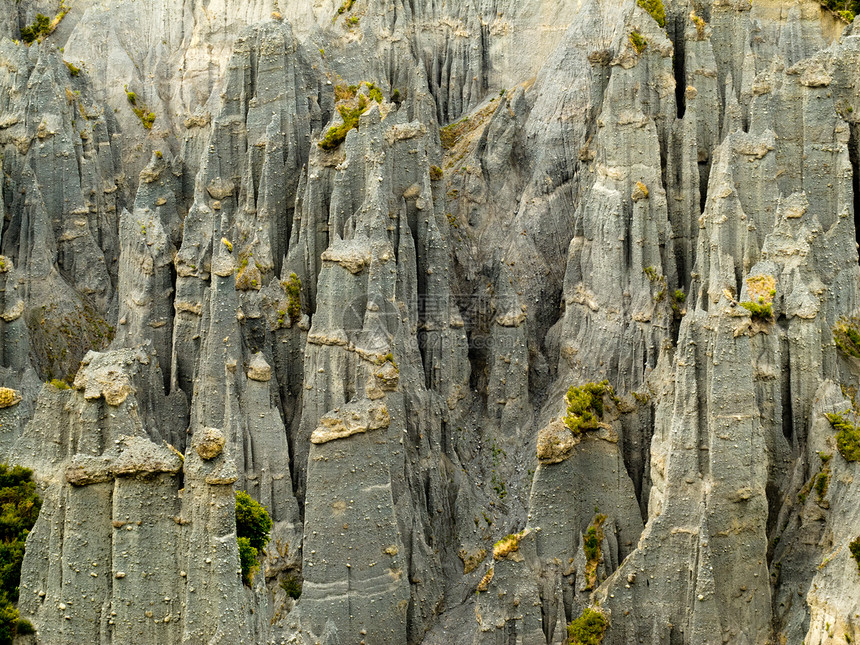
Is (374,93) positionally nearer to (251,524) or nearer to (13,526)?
(251,524)

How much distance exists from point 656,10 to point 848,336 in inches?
837

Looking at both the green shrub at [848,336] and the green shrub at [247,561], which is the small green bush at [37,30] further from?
the green shrub at [247,561]

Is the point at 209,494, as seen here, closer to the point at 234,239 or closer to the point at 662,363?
the point at 662,363

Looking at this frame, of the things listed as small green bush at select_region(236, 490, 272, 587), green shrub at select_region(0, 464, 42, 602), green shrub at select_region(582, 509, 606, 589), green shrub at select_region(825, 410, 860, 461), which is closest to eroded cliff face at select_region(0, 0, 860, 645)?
green shrub at select_region(582, 509, 606, 589)

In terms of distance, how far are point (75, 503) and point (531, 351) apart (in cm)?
3308

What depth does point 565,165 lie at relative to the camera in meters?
67.4

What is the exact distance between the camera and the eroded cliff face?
39688 millimetres

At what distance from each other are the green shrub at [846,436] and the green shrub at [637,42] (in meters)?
23.1

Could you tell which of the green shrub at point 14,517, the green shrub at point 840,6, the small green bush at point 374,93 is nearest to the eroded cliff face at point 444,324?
the small green bush at point 374,93

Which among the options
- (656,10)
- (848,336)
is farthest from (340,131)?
(848,336)

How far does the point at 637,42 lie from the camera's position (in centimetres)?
6266

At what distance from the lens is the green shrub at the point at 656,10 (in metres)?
64.4

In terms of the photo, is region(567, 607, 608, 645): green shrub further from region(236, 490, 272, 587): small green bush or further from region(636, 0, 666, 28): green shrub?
region(636, 0, 666, 28): green shrub

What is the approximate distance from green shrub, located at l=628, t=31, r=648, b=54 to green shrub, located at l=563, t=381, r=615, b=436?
20469mm
